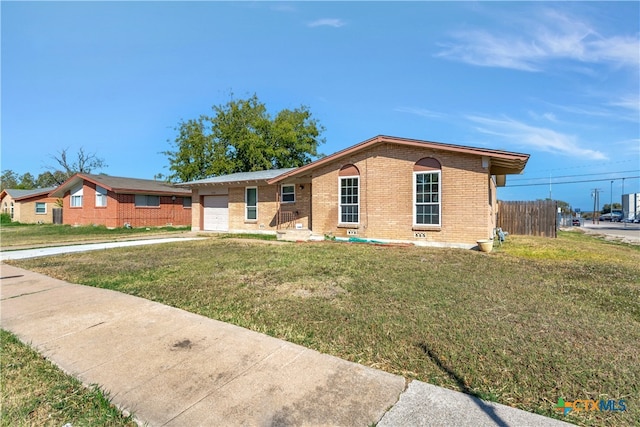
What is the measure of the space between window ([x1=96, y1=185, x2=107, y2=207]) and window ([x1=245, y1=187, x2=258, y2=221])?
44.1ft

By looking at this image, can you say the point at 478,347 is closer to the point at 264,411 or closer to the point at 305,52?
the point at 264,411

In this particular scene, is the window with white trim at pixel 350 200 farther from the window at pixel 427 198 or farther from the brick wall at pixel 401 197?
the window at pixel 427 198

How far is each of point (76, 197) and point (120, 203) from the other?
23.3ft

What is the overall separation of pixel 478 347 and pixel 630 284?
16.6ft

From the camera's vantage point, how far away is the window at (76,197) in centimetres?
2639

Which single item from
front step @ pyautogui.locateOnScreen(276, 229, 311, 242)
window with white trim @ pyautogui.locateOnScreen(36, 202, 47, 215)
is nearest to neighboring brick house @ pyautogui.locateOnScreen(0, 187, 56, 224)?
window with white trim @ pyautogui.locateOnScreen(36, 202, 47, 215)

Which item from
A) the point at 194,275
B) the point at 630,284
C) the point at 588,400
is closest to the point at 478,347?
the point at 588,400

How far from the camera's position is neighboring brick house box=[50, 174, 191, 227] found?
76.1 ft

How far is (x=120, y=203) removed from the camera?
23.1 metres

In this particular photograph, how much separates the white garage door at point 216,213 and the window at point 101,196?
10.00m

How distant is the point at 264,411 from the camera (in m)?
2.38

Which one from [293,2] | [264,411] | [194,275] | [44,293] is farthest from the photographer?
[293,2]

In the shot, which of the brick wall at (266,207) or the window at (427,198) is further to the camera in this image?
the brick wall at (266,207)

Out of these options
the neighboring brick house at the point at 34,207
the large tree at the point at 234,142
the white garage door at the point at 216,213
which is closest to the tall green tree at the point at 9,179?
the neighboring brick house at the point at 34,207
